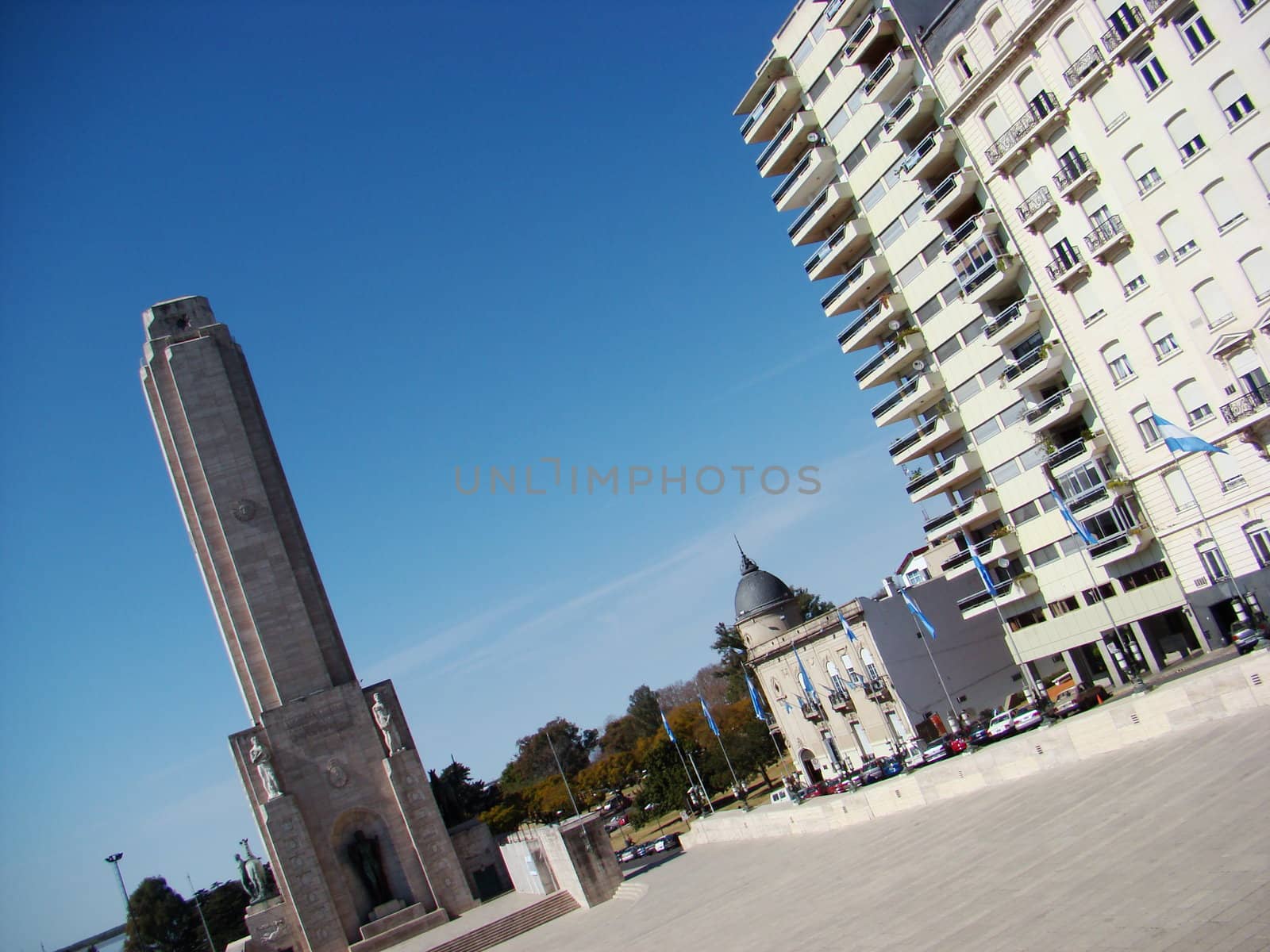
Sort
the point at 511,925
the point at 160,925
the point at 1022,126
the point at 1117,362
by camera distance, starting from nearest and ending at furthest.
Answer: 1. the point at 511,925
2. the point at 1117,362
3. the point at 1022,126
4. the point at 160,925

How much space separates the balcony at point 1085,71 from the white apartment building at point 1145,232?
0.22 feet

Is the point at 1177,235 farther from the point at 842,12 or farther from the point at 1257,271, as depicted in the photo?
the point at 842,12

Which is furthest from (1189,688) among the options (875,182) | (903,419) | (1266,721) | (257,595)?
(257,595)

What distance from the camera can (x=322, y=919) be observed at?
124 ft

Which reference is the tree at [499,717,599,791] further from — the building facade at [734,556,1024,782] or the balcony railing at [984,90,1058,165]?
the balcony railing at [984,90,1058,165]

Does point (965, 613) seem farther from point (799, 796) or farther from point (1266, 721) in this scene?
point (1266, 721)

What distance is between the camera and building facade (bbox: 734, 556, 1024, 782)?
48719 mm

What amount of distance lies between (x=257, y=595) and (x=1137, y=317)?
37655 millimetres

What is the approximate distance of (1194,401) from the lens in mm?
30938

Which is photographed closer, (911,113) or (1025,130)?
(1025,130)

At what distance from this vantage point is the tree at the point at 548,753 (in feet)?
367

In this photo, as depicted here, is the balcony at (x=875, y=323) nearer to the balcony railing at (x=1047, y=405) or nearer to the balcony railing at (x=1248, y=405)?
the balcony railing at (x=1047, y=405)

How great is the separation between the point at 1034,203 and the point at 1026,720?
63.0 feet

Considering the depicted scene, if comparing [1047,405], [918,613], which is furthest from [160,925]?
[1047,405]
